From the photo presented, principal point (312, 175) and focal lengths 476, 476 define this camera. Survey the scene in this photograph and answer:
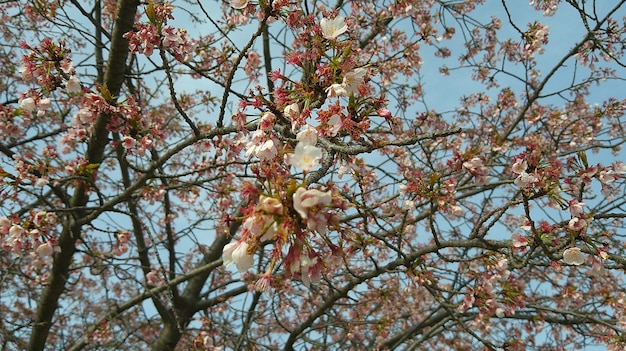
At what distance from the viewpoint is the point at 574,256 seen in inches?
93.6

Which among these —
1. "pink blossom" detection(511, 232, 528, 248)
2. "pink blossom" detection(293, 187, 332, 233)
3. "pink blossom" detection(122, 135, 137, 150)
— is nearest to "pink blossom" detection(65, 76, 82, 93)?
"pink blossom" detection(122, 135, 137, 150)

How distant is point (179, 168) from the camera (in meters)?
6.93

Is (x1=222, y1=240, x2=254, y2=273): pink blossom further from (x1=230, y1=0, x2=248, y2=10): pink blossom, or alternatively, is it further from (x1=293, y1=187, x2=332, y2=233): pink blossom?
(x1=230, y1=0, x2=248, y2=10): pink blossom

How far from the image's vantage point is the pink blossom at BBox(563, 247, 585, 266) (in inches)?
92.9

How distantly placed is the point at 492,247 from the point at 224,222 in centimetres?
197

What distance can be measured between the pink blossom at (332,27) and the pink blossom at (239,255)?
945mm

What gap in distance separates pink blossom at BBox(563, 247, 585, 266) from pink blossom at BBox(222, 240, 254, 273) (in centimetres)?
178

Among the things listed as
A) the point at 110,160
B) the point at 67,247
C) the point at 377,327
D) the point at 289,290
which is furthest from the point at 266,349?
the point at 110,160

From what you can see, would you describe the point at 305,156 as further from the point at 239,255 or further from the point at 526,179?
the point at 526,179

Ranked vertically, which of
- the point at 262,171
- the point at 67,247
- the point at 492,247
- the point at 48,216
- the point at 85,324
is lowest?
the point at 262,171

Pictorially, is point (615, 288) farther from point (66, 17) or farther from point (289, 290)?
point (66, 17)

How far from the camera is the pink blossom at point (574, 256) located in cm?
236

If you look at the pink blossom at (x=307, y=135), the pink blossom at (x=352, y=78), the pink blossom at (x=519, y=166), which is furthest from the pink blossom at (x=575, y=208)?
the pink blossom at (x=307, y=135)

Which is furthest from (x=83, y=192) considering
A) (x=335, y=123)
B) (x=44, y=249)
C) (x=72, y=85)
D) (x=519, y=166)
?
(x=519, y=166)
